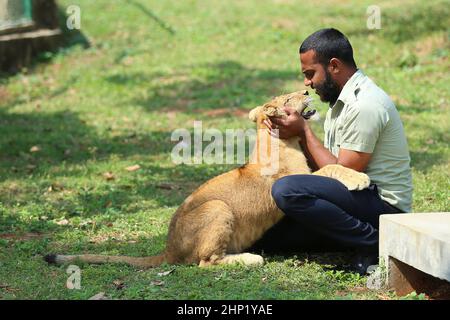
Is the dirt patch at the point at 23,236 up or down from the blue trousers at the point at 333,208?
down

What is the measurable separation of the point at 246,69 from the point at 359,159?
906cm

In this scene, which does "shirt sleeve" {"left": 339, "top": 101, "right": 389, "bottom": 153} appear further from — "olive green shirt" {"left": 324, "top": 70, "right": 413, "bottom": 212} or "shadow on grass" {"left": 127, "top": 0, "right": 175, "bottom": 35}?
"shadow on grass" {"left": 127, "top": 0, "right": 175, "bottom": 35}

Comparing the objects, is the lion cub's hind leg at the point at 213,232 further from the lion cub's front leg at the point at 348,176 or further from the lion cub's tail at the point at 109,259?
the lion cub's front leg at the point at 348,176

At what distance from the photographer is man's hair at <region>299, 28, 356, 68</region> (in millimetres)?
6102

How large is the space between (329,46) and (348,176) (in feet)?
3.31

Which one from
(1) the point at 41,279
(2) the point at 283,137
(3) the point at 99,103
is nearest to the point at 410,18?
(3) the point at 99,103

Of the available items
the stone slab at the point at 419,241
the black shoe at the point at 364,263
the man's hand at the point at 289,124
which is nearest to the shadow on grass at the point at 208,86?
the man's hand at the point at 289,124

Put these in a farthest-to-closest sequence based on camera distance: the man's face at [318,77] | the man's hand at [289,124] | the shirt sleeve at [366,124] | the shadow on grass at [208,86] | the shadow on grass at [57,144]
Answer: the shadow on grass at [208,86] → the shadow on grass at [57,144] → the man's hand at [289,124] → the man's face at [318,77] → the shirt sleeve at [366,124]

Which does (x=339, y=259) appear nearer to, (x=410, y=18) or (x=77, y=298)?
(x=77, y=298)

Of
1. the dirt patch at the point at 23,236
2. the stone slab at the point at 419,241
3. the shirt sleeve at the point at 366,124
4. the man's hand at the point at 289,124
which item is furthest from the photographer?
the dirt patch at the point at 23,236

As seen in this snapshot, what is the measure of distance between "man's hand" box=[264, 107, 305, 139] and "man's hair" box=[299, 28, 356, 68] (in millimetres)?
481

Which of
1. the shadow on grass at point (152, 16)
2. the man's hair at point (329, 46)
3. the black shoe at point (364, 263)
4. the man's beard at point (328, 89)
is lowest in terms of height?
the black shoe at point (364, 263)

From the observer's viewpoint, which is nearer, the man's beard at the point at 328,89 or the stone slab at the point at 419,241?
the stone slab at the point at 419,241

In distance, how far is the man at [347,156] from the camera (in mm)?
5938
